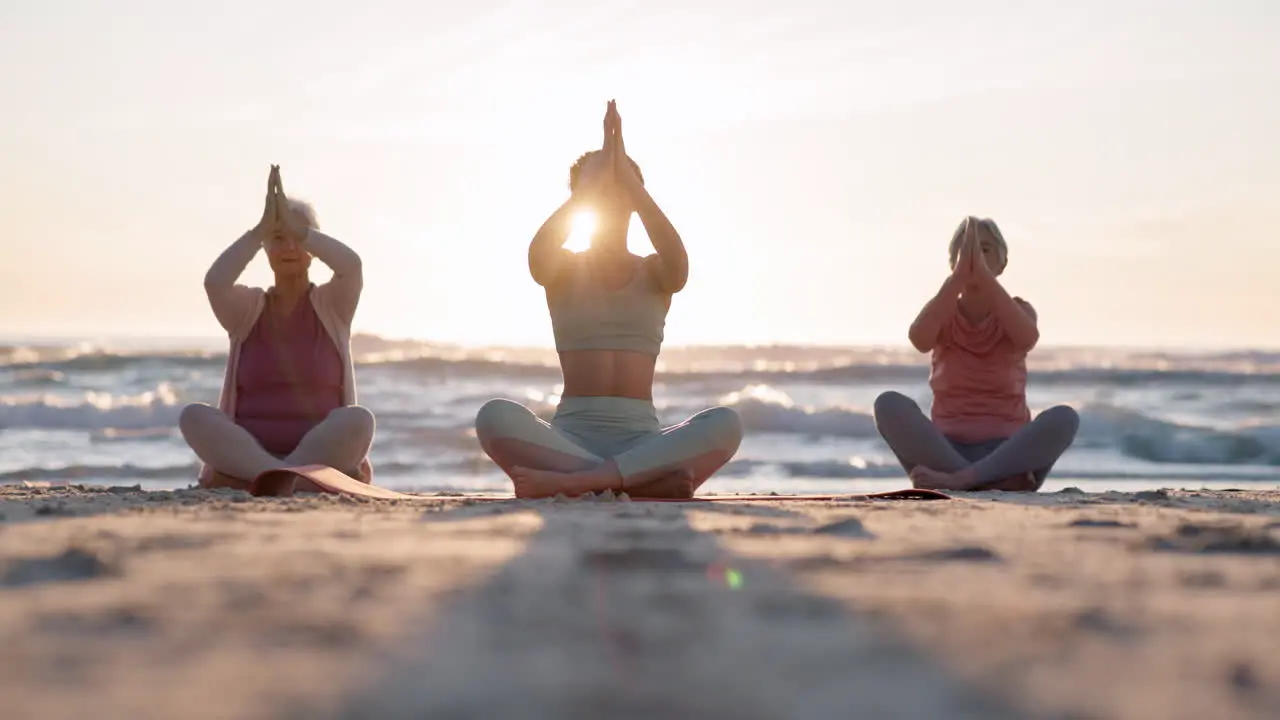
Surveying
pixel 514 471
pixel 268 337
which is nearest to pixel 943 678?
pixel 514 471

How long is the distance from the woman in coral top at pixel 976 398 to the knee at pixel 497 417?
1.82m

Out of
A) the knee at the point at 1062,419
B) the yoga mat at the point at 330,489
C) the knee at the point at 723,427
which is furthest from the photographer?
the knee at the point at 1062,419

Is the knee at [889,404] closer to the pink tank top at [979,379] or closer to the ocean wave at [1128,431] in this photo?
the pink tank top at [979,379]

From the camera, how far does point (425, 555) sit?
2160 millimetres

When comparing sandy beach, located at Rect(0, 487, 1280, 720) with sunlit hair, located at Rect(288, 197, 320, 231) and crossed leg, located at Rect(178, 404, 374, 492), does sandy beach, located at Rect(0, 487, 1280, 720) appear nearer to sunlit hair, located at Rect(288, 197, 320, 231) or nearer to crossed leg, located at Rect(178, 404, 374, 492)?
crossed leg, located at Rect(178, 404, 374, 492)

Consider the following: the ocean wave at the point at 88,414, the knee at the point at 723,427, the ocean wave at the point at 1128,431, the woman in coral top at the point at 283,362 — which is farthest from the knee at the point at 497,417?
the ocean wave at the point at 88,414

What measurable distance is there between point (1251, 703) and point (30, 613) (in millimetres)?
1450

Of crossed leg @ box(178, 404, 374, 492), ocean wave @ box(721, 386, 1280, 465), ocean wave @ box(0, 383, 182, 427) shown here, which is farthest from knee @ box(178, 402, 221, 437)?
ocean wave @ box(0, 383, 182, 427)

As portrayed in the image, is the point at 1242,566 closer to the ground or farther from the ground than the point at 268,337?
closer to the ground

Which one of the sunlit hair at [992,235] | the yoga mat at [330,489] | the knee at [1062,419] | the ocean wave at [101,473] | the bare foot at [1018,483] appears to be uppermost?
the sunlit hair at [992,235]

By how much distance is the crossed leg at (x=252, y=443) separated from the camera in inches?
172

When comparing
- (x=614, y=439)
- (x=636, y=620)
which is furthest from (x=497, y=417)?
(x=636, y=620)

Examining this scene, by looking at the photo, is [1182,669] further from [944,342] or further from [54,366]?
[54,366]

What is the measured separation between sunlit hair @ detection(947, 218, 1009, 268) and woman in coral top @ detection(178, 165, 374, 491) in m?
2.45
